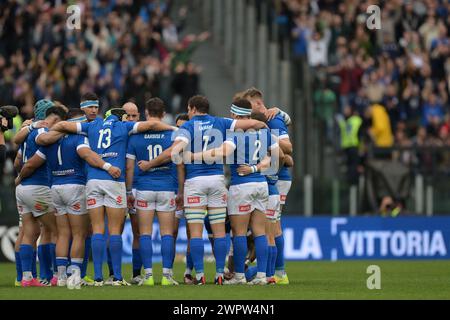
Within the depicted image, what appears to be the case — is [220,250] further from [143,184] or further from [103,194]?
[103,194]

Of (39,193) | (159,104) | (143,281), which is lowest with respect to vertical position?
(143,281)

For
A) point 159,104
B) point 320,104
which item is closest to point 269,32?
point 320,104

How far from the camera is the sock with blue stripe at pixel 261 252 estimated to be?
60.2ft

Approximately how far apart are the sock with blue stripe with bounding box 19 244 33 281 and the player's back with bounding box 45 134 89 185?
1.13 metres

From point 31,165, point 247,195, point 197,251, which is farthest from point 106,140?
point 247,195

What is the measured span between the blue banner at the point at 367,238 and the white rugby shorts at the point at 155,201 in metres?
9.88

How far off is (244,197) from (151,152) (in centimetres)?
148

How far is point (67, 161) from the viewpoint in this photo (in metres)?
18.2

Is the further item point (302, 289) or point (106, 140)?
point (106, 140)

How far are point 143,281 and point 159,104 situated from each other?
2553mm

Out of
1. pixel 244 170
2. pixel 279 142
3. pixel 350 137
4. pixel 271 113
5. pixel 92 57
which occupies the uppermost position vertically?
pixel 92 57

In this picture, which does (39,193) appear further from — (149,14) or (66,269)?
(149,14)

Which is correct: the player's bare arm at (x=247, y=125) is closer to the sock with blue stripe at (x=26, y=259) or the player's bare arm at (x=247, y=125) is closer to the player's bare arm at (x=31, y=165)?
the player's bare arm at (x=31, y=165)

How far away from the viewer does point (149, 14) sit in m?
33.8
